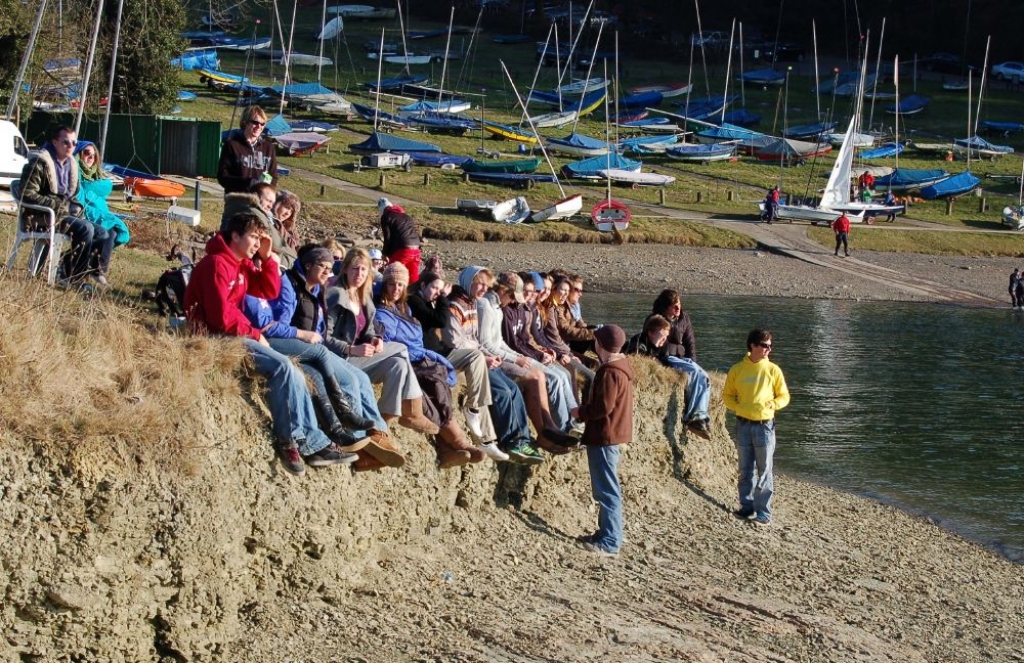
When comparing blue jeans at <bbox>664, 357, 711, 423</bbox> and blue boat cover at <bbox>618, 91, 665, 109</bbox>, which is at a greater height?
blue boat cover at <bbox>618, 91, 665, 109</bbox>

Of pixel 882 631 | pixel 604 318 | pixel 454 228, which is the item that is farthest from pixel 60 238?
pixel 454 228

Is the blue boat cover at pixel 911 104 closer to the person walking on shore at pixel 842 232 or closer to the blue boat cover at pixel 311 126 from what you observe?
the blue boat cover at pixel 311 126

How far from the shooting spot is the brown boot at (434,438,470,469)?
37.4 feet

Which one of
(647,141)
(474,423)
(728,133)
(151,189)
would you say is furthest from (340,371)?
(728,133)

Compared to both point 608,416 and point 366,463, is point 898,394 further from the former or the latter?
point 366,463

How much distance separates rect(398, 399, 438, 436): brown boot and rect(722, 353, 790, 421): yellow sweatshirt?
441 centimetres

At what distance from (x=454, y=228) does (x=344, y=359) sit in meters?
37.1

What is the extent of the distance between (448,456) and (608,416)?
1.46m

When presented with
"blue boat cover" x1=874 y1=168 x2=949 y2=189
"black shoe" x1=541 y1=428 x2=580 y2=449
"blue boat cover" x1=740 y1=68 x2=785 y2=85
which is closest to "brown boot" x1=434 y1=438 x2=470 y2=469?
"black shoe" x1=541 y1=428 x2=580 y2=449

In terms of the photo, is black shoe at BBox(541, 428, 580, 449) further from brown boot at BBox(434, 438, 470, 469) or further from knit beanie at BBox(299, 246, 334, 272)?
knit beanie at BBox(299, 246, 334, 272)

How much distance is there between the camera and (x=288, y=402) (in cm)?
964

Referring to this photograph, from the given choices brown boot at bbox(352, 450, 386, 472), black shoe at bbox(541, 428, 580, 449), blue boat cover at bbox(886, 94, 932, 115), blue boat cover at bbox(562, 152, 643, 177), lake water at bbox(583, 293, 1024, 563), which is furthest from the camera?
blue boat cover at bbox(886, 94, 932, 115)

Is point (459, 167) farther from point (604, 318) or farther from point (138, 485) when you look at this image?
point (138, 485)

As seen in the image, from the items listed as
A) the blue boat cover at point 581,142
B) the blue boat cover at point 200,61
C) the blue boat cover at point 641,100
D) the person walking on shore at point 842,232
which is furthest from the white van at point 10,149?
the blue boat cover at point 641,100
